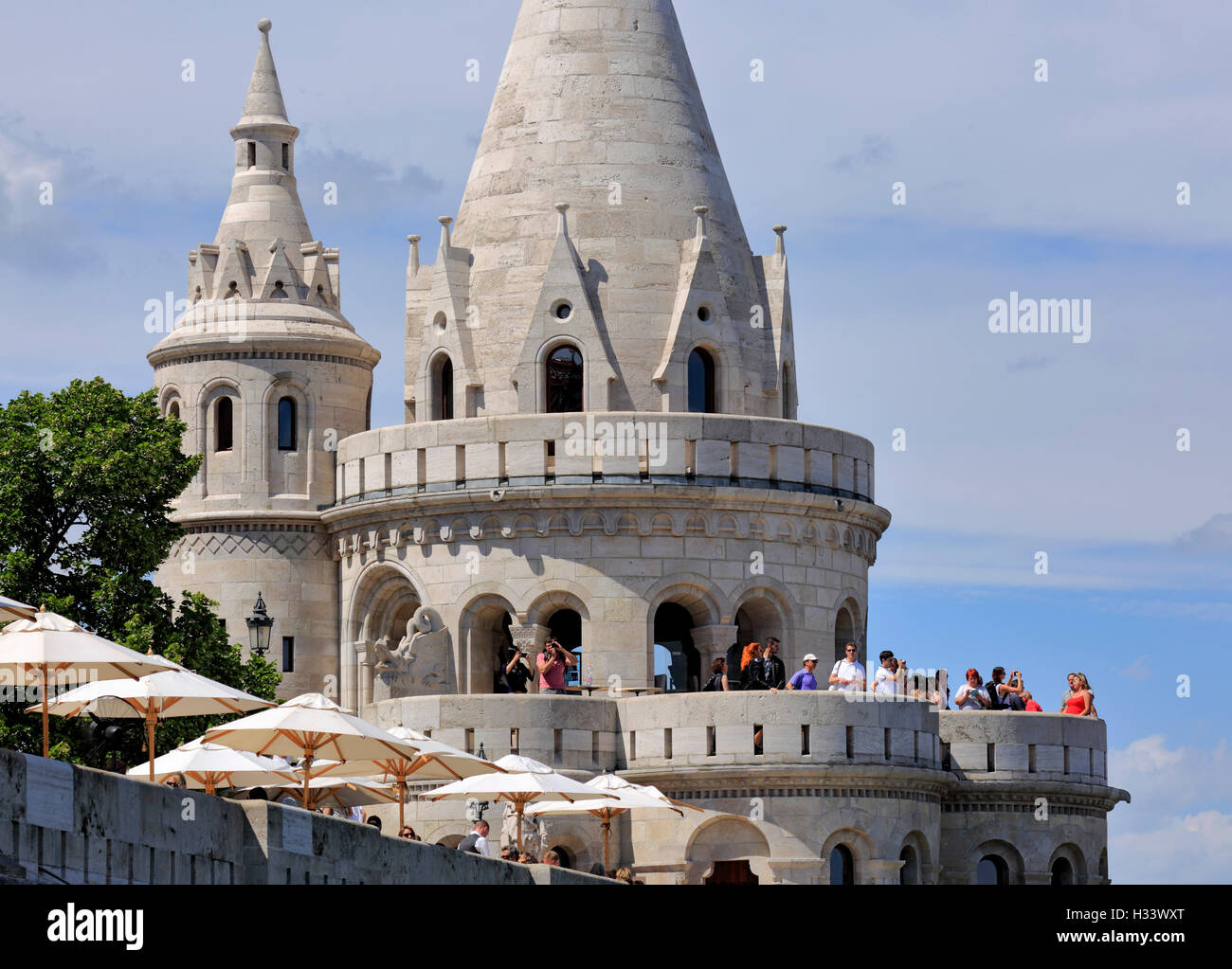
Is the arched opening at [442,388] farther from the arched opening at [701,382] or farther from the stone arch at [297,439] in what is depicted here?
the arched opening at [701,382]

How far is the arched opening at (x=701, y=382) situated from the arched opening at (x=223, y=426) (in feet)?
34.0

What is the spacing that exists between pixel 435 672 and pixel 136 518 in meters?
7.42

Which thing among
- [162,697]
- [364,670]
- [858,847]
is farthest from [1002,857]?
[162,697]

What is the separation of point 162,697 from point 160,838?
33.6 ft

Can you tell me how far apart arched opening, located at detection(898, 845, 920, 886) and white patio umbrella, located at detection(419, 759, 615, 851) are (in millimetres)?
10252

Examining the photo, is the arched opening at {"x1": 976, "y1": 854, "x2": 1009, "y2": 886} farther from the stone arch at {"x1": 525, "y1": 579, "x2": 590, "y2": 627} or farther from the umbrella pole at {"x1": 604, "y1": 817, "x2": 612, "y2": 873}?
the stone arch at {"x1": 525, "y1": 579, "x2": 590, "y2": 627}

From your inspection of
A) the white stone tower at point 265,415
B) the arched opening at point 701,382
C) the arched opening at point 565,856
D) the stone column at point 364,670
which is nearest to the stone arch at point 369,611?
the stone column at point 364,670

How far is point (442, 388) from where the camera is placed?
6238cm

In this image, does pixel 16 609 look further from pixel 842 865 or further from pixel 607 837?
pixel 842 865

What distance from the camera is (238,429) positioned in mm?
63094

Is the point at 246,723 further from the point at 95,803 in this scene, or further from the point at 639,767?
the point at 639,767

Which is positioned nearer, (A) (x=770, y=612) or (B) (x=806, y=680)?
(B) (x=806, y=680)

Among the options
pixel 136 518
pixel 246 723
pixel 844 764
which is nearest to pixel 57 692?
pixel 136 518
